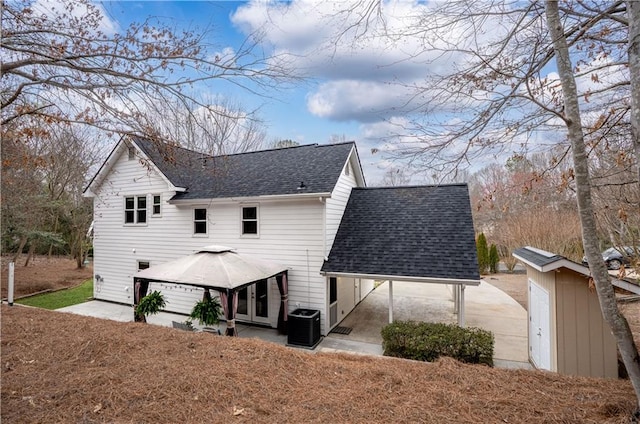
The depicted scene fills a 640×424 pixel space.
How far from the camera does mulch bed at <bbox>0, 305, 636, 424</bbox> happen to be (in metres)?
3.29

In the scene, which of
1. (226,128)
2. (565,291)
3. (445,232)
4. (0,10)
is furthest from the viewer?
(445,232)

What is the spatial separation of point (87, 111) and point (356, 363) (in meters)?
5.59

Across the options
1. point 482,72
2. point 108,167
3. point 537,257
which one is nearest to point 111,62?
point 482,72

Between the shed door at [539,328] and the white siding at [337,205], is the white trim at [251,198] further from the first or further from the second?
the shed door at [539,328]

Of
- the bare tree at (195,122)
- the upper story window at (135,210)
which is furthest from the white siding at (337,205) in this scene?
the upper story window at (135,210)

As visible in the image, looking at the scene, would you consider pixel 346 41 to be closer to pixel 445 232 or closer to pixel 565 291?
pixel 565 291

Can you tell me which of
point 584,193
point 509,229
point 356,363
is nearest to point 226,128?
point 356,363

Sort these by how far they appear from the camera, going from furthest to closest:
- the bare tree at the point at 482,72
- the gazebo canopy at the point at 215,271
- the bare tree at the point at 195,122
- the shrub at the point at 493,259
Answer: the shrub at the point at 493,259 < the gazebo canopy at the point at 215,271 < the bare tree at the point at 195,122 < the bare tree at the point at 482,72

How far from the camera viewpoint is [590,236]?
336 cm

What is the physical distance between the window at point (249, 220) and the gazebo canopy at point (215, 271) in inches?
56.1

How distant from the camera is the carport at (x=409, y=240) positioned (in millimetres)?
8688

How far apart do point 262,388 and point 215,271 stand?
197 inches

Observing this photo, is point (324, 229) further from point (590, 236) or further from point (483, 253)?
point (483, 253)

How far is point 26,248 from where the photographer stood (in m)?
24.7
